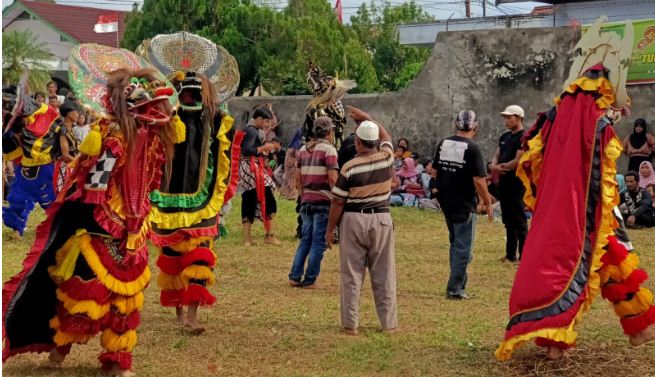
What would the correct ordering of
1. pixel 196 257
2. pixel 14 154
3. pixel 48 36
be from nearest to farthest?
pixel 196 257
pixel 14 154
pixel 48 36

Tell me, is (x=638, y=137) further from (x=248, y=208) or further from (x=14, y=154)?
(x=14, y=154)

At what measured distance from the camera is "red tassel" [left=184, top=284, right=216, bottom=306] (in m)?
7.34

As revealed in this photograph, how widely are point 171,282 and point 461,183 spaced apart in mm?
2844

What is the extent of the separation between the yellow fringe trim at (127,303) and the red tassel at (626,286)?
311 centimetres

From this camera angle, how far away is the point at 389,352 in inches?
273

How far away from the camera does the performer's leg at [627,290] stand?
6.29m

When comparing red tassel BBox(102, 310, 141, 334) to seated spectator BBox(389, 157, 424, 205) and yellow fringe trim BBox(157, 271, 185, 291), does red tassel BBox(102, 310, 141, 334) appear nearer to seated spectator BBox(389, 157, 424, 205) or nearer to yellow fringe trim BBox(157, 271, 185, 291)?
yellow fringe trim BBox(157, 271, 185, 291)

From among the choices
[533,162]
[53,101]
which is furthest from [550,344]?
[53,101]

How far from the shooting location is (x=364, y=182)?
7227 mm

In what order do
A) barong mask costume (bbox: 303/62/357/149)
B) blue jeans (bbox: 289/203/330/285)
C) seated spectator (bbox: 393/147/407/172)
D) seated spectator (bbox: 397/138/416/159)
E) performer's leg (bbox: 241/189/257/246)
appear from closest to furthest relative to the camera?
blue jeans (bbox: 289/203/330/285) < barong mask costume (bbox: 303/62/357/149) < performer's leg (bbox: 241/189/257/246) < seated spectator (bbox: 393/147/407/172) < seated spectator (bbox: 397/138/416/159)

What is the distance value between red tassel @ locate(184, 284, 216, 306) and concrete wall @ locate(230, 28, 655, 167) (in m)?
10.5

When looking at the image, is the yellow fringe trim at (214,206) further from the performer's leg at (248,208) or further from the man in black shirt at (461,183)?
the performer's leg at (248,208)

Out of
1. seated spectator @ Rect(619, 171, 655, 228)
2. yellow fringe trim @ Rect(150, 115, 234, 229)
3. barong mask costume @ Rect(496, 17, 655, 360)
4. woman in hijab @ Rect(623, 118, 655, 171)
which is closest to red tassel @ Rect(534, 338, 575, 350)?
barong mask costume @ Rect(496, 17, 655, 360)

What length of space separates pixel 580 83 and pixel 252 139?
6412mm
